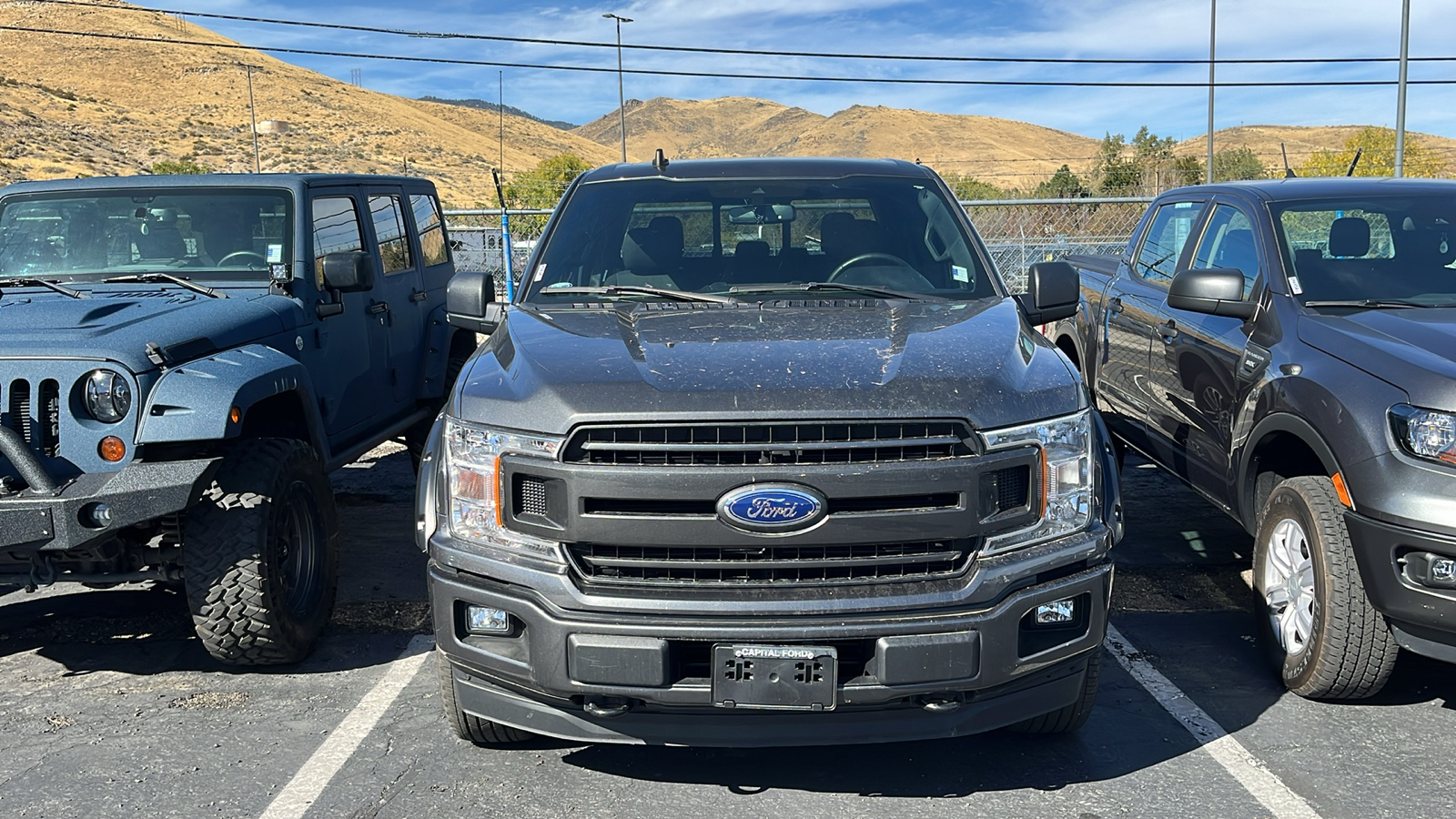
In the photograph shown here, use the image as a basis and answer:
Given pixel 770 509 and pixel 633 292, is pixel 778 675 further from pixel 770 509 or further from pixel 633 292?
pixel 633 292

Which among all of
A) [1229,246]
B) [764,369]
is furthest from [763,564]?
[1229,246]

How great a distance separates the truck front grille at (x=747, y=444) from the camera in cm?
303

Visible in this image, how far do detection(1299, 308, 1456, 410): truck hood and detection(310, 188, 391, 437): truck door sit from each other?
4.36 m

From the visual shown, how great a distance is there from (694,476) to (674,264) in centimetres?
170

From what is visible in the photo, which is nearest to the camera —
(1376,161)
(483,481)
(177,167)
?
(483,481)

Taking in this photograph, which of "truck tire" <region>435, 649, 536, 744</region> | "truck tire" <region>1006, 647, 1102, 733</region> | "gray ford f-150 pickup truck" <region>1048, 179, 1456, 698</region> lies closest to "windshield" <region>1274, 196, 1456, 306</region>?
"gray ford f-150 pickup truck" <region>1048, 179, 1456, 698</region>

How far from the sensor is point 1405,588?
3709 millimetres

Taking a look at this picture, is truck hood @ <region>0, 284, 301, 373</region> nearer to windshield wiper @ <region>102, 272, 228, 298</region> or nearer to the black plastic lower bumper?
windshield wiper @ <region>102, 272, 228, 298</region>

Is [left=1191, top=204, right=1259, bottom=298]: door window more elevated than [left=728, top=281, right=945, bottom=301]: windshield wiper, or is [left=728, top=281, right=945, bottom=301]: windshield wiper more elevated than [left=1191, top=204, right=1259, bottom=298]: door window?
[left=1191, top=204, right=1259, bottom=298]: door window

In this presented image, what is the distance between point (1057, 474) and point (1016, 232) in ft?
56.5

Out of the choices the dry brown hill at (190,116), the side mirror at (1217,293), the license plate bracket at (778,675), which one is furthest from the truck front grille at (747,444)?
the dry brown hill at (190,116)

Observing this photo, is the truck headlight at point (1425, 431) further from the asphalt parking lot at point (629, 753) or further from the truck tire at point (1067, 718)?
the truck tire at point (1067, 718)

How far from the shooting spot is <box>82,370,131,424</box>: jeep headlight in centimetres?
425

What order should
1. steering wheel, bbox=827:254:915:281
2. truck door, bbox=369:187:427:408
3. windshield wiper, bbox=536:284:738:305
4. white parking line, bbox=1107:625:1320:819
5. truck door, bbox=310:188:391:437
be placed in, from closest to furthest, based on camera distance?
white parking line, bbox=1107:625:1320:819
windshield wiper, bbox=536:284:738:305
steering wheel, bbox=827:254:915:281
truck door, bbox=310:188:391:437
truck door, bbox=369:187:427:408
